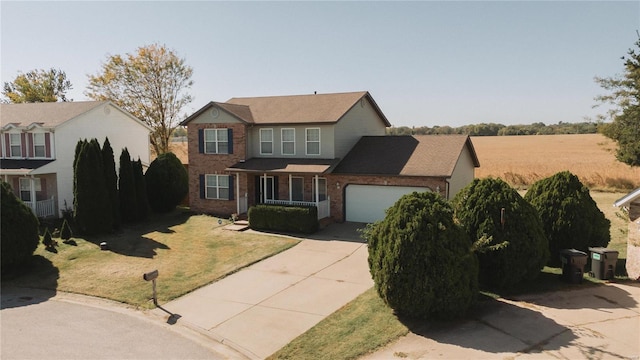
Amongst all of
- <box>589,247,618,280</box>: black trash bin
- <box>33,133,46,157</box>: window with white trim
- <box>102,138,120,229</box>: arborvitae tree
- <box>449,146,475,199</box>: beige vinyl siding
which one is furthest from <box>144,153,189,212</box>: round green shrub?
<box>589,247,618,280</box>: black trash bin

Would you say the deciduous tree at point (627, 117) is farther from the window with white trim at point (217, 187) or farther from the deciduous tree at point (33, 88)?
the deciduous tree at point (33, 88)

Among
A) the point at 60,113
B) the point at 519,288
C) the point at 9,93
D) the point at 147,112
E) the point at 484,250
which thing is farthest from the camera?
the point at 9,93

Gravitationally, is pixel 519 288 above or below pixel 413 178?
below

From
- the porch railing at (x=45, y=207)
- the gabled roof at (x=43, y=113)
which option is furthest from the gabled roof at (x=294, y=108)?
the porch railing at (x=45, y=207)

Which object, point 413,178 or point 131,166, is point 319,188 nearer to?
point 413,178

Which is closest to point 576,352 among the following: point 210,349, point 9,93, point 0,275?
point 210,349

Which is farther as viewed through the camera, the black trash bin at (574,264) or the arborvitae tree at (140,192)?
the arborvitae tree at (140,192)

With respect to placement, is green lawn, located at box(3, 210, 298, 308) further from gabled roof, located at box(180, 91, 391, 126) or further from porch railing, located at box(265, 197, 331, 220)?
gabled roof, located at box(180, 91, 391, 126)
